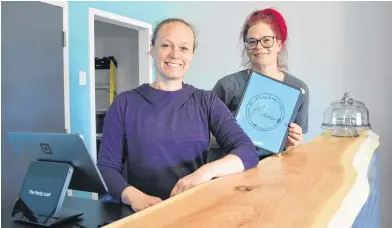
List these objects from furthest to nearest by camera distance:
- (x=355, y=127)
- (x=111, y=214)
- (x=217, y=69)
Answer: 1. (x=217, y=69)
2. (x=355, y=127)
3. (x=111, y=214)

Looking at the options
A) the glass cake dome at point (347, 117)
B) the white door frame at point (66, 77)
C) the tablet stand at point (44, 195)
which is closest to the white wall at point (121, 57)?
the white door frame at point (66, 77)

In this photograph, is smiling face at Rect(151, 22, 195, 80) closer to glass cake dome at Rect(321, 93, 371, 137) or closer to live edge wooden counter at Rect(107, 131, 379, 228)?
live edge wooden counter at Rect(107, 131, 379, 228)

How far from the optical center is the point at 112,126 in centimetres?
129

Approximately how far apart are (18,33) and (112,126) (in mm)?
1966

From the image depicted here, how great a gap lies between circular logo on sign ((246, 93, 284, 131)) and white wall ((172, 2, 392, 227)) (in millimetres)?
2192

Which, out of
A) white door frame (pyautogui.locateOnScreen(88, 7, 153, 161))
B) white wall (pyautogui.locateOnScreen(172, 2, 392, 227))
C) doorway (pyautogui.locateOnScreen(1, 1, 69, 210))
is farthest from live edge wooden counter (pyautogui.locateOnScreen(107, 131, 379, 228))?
white wall (pyautogui.locateOnScreen(172, 2, 392, 227))

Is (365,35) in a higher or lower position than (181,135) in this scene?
higher

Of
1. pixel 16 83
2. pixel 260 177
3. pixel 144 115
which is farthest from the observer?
pixel 16 83

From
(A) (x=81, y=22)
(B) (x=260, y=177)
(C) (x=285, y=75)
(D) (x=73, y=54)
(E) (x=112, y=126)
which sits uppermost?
(A) (x=81, y=22)

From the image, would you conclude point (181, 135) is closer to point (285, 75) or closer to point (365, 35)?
point (285, 75)

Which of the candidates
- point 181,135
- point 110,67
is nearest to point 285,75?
point 181,135

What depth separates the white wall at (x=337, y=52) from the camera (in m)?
3.28

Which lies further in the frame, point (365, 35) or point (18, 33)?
point (365, 35)

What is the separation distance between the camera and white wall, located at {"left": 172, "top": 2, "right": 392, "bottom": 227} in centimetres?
328
